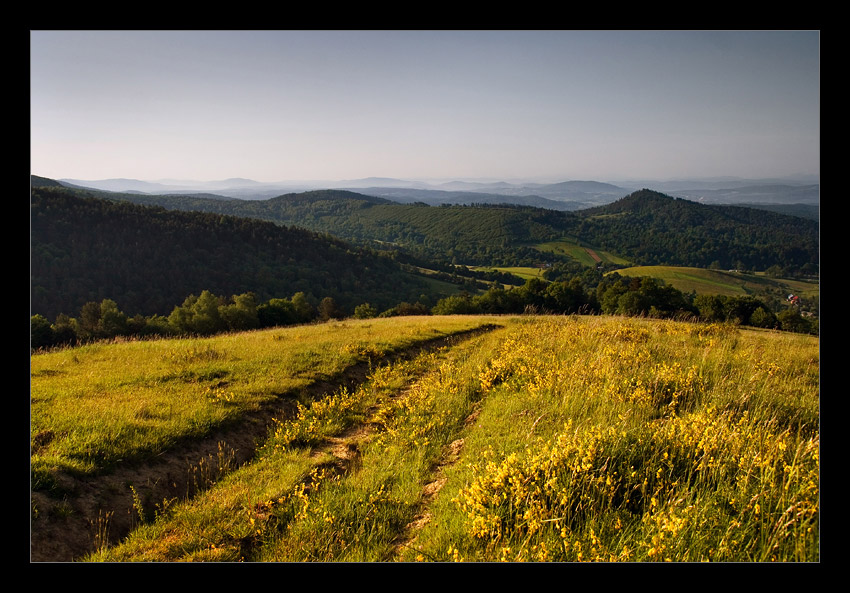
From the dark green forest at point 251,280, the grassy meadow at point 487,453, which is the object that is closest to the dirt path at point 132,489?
the grassy meadow at point 487,453

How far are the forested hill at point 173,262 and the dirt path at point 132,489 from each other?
9150 cm

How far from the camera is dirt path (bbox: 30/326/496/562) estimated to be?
Result: 4.50 meters

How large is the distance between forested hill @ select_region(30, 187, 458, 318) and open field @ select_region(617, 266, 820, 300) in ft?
257

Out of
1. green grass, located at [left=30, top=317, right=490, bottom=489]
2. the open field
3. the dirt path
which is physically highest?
the open field

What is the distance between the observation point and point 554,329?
1445 centimetres

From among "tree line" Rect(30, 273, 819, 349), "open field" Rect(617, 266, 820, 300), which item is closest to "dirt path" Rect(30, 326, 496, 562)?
"tree line" Rect(30, 273, 819, 349)

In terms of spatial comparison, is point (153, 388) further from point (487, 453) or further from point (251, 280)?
point (251, 280)

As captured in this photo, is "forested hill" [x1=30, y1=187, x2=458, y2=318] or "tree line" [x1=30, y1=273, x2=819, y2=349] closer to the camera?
"tree line" [x1=30, y1=273, x2=819, y2=349]

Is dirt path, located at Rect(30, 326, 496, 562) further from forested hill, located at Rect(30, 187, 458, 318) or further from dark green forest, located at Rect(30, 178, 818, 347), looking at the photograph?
forested hill, located at Rect(30, 187, 458, 318)

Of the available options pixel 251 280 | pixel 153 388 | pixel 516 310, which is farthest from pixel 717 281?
pixel 153 388

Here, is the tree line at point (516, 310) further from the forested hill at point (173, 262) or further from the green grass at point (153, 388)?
the forested hill at point (173, 262)

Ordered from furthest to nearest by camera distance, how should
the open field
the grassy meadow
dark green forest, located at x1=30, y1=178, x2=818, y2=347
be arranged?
1. the open field
2. dark green forest, located at x1=30, y1=178, x2=818, y2=347
3. the grassy meadow
